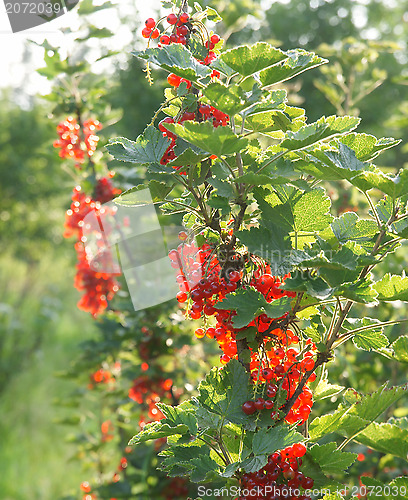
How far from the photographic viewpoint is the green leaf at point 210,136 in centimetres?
69

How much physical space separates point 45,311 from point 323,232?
4.19m

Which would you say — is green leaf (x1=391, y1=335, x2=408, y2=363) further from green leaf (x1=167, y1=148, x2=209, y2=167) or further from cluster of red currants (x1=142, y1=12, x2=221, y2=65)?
cluster of red currants (x1=142, y1=12, x2=221, y2=65)

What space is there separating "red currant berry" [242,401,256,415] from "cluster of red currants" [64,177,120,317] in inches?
56.5

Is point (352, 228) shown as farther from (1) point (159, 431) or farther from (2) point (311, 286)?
(1) point (159, 431)

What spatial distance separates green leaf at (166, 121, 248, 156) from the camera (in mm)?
695

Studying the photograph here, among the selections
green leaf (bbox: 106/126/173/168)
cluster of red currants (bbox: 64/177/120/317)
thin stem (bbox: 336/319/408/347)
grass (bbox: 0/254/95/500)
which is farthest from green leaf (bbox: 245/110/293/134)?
A: grass (bbox: 0/254/95/500)

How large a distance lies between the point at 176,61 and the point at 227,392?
0.55 metres

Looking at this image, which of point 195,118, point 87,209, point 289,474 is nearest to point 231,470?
point 289,474

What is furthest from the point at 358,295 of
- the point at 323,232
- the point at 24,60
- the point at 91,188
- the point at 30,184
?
the point at 24,60

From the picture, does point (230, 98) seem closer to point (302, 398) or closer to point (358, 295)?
point (358, 295)

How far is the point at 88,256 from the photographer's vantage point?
2201mm

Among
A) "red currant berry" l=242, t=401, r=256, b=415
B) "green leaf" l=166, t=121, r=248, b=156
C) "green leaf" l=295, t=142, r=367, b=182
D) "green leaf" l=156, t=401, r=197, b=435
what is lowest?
"green leaf" l=156, t=401, r=197, b=435

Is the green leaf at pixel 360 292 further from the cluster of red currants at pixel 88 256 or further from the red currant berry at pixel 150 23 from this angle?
the cluster of red currants at pixel 88 256

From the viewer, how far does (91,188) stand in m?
2.12
